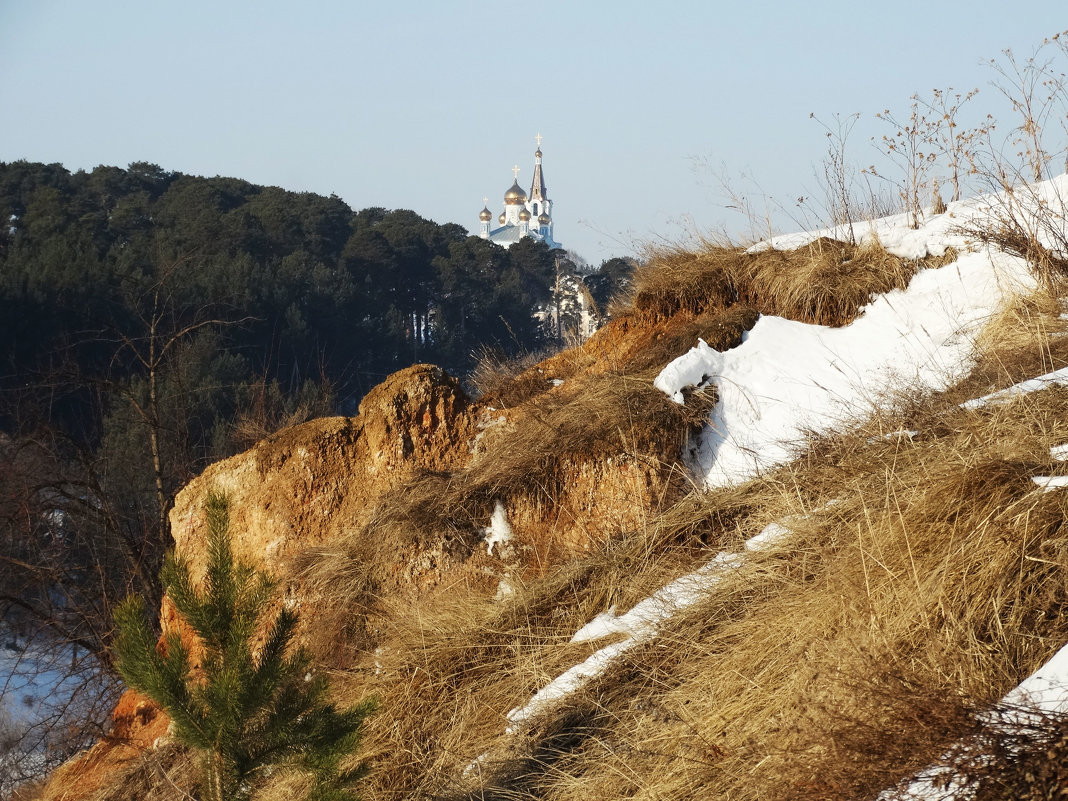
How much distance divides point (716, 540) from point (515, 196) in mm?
125601

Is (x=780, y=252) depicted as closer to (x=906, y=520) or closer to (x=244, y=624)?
(x=906, y=520)

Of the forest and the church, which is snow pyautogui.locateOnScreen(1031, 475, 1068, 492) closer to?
the forest

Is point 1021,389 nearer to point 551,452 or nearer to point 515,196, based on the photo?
point 551,452

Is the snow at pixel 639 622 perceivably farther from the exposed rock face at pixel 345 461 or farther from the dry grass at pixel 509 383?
the dry grass at pixel 509 383

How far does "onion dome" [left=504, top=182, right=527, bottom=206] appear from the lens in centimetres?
→ 12725

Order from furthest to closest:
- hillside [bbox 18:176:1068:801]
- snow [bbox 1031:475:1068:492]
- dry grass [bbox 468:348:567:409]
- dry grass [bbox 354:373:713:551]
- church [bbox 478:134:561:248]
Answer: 1. church [bbox 478:134:561:248]
2. dry grass [bbox 468:348:567:409]
3. dry grass [bbox 354:373:713:551]
4. snow [bbox 1031:475:1068:492]
5. hillside [bbox 18:176:1068:801]

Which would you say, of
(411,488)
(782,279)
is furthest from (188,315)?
(782,279)

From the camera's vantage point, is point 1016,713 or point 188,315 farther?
point 188,315

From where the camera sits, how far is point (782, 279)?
712cm

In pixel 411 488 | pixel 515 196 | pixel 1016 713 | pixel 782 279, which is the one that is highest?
pixel 515 196

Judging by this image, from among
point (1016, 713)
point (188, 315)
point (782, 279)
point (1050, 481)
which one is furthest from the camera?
point (188, 315)

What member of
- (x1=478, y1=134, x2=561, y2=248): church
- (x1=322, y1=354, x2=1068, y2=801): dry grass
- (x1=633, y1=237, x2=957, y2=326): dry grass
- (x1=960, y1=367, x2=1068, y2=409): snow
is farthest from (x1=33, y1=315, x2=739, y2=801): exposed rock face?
(x1=478, y1=134, x2=561, y2=248): church

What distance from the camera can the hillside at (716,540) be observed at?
8.68 feet

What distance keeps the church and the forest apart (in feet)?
236
